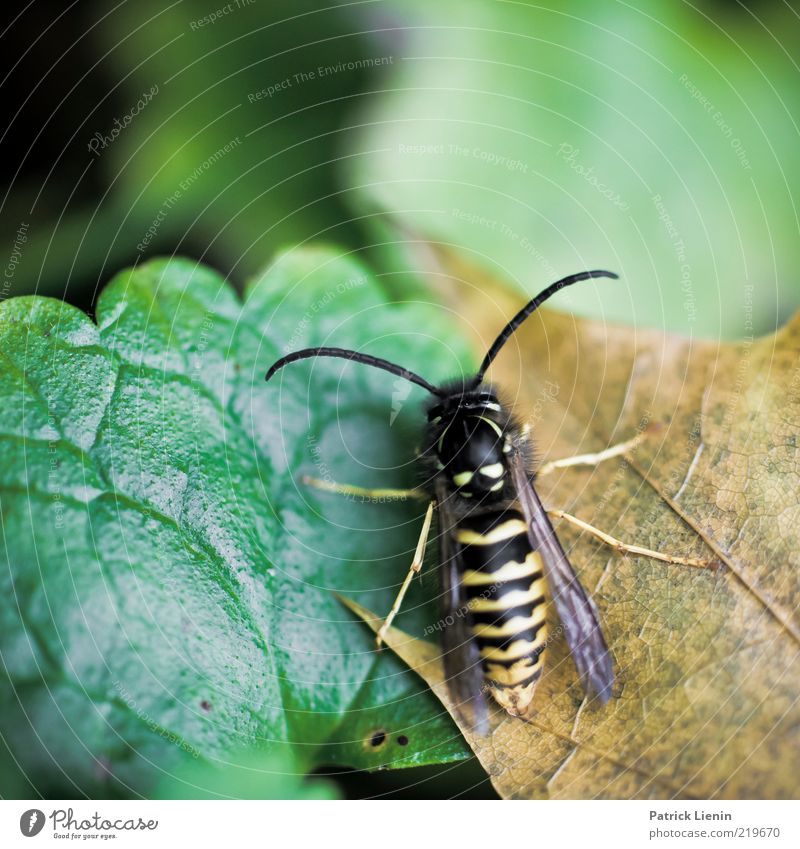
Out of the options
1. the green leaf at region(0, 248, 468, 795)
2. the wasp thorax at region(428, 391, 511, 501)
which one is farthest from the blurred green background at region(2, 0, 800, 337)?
the wasp thorax at region(428, 391, 511, 501)

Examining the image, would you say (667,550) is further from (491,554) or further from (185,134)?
(185,134)

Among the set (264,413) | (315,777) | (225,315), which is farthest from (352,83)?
(315,777)

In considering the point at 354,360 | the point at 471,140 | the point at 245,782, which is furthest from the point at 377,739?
the point at 471,140

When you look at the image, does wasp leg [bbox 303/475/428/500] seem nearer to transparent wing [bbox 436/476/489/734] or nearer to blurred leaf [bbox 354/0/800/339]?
transparent wing [bbox 436/476/489/734]
